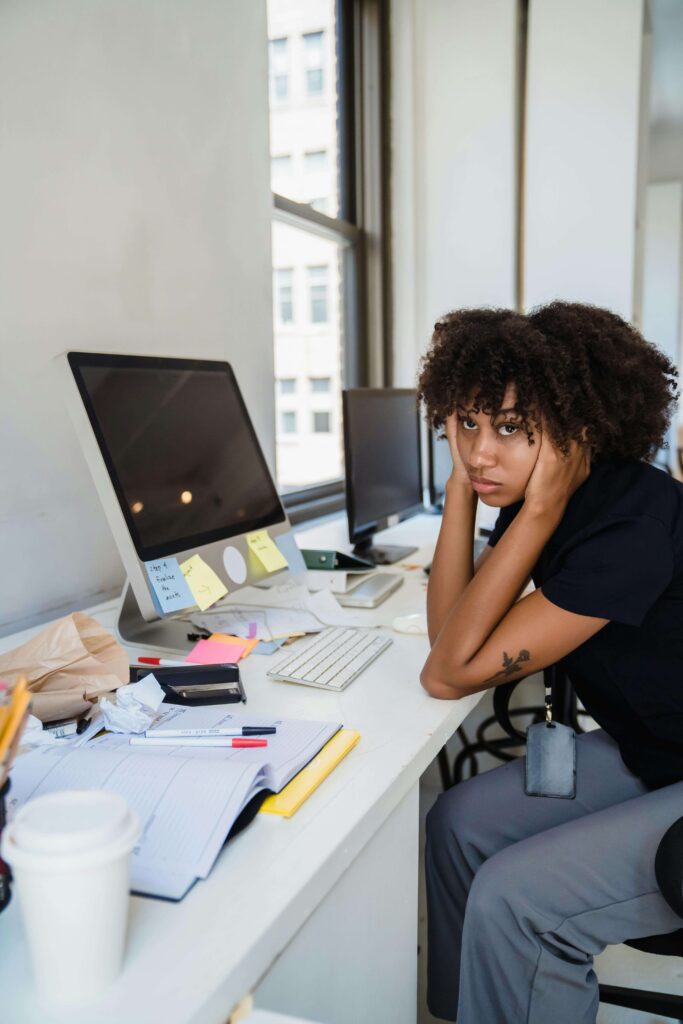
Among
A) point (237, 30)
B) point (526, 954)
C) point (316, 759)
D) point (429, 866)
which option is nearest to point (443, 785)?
point (429, 866)

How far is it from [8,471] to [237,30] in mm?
1320

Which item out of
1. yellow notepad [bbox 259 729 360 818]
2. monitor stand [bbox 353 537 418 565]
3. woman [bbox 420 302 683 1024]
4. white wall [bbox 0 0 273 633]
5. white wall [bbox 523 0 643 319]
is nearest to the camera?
yellow notepad [bbox 259 729 360 818]

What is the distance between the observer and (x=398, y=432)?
199 cm

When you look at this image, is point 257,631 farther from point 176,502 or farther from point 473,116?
point 473,116

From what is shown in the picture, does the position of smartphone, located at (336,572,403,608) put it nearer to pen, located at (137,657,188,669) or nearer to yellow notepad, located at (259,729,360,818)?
pen, located at (137,657,188,669)

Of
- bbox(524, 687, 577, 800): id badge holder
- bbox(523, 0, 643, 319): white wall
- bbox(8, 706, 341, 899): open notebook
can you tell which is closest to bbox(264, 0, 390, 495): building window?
bbox(523, 0, 643, 319): white wall

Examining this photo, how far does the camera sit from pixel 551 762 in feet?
3.80

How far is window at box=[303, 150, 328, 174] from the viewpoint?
2.71 metres

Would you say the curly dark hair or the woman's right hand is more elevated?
the curly dark hair

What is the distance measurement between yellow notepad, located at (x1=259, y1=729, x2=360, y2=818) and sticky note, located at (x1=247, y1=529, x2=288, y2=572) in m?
0.51

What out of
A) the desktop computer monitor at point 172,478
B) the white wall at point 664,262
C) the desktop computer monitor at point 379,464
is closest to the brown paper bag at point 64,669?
the desktop computer monitor at point 172,478

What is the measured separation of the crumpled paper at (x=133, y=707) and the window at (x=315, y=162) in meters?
2.24

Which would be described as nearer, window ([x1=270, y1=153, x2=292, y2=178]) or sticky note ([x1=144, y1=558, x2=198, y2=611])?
sticky note ([x1=144, y1=558, x2=198, y2=611])

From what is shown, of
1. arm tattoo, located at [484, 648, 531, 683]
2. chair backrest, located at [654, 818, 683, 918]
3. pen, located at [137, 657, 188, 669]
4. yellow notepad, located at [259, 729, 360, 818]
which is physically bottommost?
chair backrest, located at [654, 818, 683, 918]
